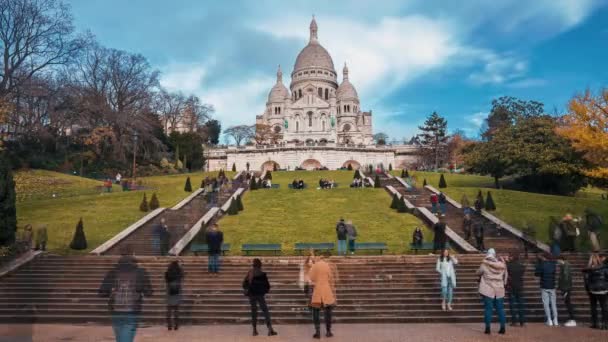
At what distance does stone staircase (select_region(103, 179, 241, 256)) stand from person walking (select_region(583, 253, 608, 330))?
449 inches

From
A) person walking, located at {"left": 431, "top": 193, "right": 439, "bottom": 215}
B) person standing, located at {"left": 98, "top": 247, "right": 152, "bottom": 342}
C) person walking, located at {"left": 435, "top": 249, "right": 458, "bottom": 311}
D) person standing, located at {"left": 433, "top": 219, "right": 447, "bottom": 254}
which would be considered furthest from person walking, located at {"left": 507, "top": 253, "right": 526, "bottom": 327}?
person walking, located at {"left": 431, "top": 193, "right": 439, "bottom": 215}

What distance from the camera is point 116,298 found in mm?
7289

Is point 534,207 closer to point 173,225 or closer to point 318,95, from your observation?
point 173,225

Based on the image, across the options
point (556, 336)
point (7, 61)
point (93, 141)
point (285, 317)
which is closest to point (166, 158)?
point (93, 141)

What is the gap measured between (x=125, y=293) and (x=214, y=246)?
5746 millimetres

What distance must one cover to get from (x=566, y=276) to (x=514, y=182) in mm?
33022

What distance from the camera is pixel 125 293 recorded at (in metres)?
7.30

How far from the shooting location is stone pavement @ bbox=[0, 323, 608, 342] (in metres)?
8.70

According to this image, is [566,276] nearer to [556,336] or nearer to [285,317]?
[556,336]

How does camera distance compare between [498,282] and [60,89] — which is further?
[60,89]

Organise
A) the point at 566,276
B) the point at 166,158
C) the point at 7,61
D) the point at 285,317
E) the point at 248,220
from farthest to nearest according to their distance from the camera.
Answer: the point at 166,158
the point at 7,61
the point at 248,220
the point at 285,317
the point at 566,276

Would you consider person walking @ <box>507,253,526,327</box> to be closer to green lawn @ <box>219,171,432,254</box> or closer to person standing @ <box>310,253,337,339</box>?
person standing @ <box>310,253,337,339</box>

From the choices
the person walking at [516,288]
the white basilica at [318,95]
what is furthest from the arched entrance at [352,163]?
the person walking at [516,288]

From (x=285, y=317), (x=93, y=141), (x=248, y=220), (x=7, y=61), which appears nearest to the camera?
(x=285, y=317)
